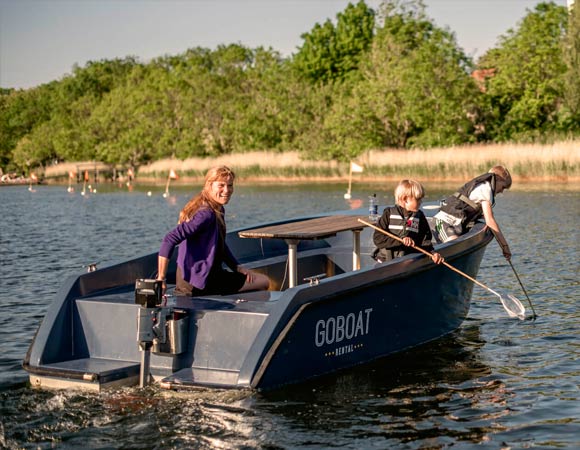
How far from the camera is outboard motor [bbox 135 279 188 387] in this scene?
6.62m

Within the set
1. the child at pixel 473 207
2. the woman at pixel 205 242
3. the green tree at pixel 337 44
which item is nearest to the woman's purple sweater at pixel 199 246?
the woman at pixel 205 242

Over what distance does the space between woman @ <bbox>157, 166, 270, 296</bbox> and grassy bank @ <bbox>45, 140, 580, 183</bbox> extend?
29.6m

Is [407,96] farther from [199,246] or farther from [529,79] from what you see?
[199,246]

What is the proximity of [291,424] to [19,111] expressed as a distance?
115 meters

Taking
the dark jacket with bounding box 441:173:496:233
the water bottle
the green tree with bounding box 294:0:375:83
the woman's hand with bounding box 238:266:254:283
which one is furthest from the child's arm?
the green tree with bounding box 294:0:375:83

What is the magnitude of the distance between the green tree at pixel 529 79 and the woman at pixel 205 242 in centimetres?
4219

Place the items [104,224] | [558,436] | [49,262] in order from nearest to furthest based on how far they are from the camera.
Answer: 1. [558,436]
2. [49,262]
3. [104,224]

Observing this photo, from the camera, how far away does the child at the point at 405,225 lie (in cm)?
824

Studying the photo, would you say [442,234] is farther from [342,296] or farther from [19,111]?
[19,111]

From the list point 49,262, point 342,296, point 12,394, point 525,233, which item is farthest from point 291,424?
point 525,233

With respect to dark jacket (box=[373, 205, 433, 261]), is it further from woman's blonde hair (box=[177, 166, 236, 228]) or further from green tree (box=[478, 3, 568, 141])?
green tree (box=[478, 3, 568, 141])

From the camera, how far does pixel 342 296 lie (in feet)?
23.7

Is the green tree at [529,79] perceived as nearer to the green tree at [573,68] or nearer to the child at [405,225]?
the green tree at [573,68]

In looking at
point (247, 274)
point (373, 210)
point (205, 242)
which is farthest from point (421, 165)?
point (205, 242)
